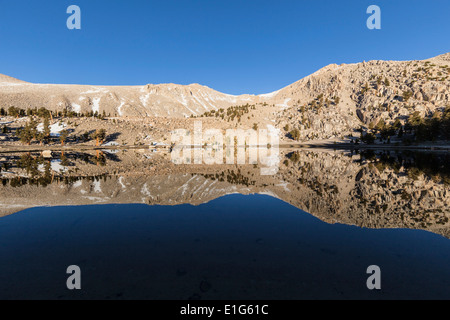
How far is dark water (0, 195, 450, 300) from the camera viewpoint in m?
6.75

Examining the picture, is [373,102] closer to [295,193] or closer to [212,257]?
[295,193]

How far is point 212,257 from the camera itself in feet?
28.4

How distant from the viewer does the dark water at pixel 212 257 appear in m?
6.75

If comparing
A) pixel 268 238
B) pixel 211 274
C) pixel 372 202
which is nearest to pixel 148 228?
pixel 211 274

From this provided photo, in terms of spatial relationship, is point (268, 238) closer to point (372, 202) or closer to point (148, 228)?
point (148, 228)
